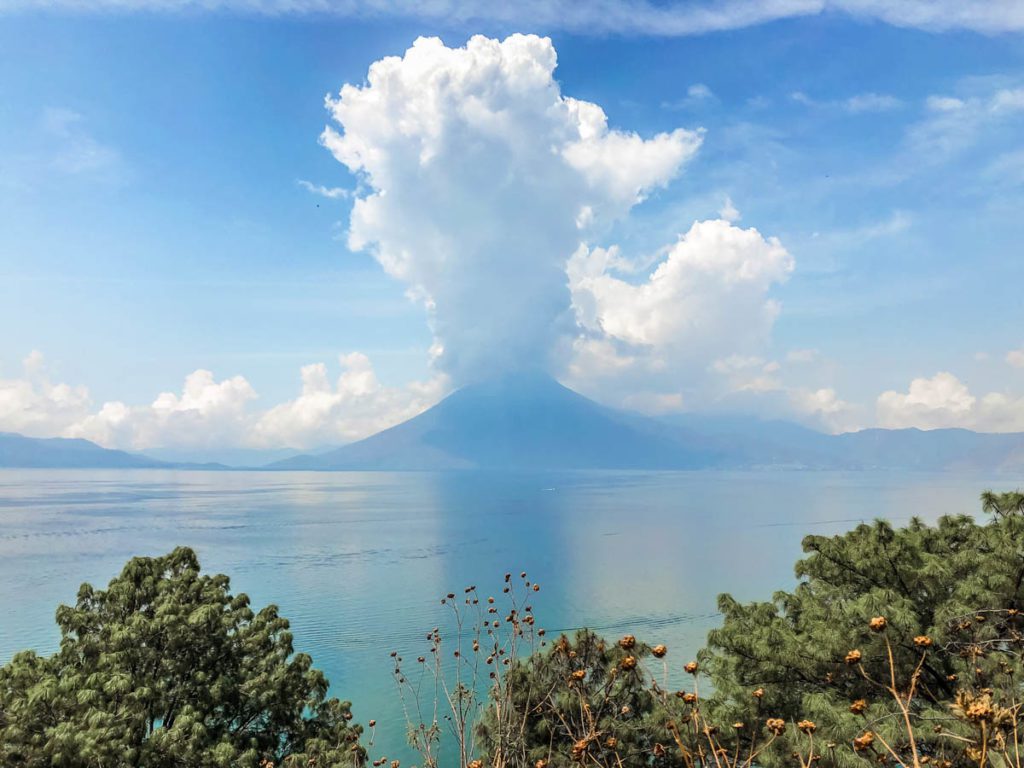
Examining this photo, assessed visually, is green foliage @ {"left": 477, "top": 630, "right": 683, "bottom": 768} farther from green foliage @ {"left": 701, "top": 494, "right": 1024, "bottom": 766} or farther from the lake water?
the lake water

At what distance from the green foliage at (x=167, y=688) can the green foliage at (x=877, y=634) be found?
232 inches

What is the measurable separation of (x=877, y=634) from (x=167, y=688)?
1078 centimetres

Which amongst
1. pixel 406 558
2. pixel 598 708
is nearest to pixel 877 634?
pixel 598 708

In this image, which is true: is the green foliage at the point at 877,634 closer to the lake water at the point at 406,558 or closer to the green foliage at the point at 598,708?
the green foliage at the point at 598,708

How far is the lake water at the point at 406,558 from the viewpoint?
29891 mm

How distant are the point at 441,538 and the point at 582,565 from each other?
19222 millimetres

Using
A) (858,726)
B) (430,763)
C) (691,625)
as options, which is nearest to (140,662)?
(430,763)

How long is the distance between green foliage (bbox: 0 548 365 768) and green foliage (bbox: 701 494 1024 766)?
19.3 ft

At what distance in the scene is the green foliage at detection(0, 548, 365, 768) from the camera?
8.61 metres

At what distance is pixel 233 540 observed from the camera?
60.0 metres

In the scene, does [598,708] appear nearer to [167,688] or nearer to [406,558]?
[167,688]

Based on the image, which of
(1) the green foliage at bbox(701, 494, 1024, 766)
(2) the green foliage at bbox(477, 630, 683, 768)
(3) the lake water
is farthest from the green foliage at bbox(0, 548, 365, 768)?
(3) the lake water

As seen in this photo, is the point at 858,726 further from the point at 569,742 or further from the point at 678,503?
the point at 678,503

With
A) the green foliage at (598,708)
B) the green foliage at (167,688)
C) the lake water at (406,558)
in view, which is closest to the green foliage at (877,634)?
the green foliage at (598,708)
